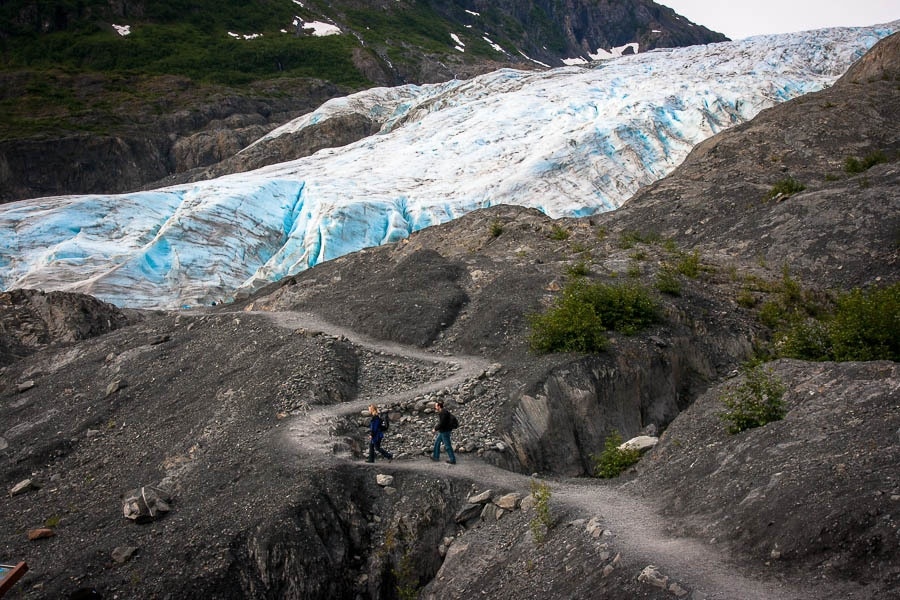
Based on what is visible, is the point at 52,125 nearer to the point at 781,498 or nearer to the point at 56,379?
the point at 56,379

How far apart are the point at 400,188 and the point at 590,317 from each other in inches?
937

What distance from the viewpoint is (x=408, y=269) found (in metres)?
20.9

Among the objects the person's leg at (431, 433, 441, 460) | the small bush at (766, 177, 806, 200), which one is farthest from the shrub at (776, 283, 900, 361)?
the small bush at (766, 177, 806, 200)

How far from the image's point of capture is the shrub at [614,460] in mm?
10703

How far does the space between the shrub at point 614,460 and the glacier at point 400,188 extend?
72.6 ft

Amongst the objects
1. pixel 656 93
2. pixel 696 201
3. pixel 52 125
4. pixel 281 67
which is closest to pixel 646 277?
pixel 696 201

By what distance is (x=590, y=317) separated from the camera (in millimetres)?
13750

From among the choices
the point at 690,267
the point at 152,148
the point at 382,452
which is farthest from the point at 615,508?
the point at 152,148

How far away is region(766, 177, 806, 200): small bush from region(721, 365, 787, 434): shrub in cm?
1530

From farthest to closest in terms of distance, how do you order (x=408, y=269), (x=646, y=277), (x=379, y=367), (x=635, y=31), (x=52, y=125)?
(x=635, y=31) < (x=52, y=125) < (x=408, y=269) < (x=646, y=277) < (x=379, y=367)

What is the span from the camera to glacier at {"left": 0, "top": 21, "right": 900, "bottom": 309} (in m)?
31.5

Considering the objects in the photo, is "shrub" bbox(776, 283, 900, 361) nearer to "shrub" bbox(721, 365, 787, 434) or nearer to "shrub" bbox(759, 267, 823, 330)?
"shrub" bbox(721, 365, 787, 434)

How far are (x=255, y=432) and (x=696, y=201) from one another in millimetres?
18307

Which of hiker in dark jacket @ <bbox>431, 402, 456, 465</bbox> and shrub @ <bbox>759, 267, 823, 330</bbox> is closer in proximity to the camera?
hiker in dark jacket @ <bbox>431, 402, 456, 465</bbox>
